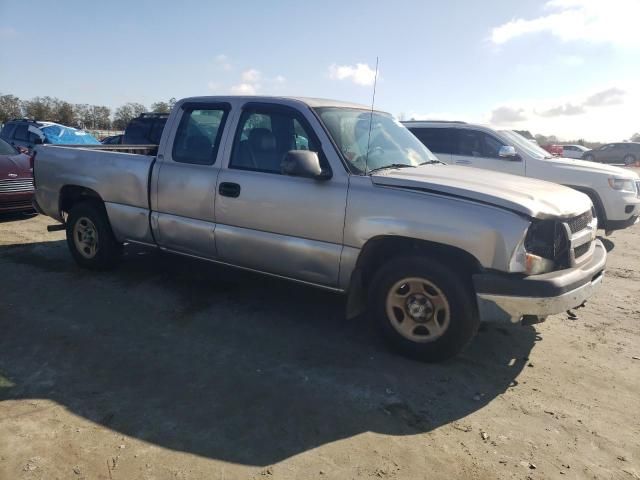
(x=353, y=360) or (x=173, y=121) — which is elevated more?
(x=173, y=121)

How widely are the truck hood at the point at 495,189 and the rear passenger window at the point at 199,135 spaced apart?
169 centimetres

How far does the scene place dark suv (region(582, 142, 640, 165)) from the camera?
106 ft

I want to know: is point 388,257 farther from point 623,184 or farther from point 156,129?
point 156,129

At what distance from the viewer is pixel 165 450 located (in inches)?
105

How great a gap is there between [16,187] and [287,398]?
7.69m

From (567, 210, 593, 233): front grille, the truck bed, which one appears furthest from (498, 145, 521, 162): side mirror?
the truck bed

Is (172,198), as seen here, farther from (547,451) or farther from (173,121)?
(547,451)

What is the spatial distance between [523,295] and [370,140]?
189cm

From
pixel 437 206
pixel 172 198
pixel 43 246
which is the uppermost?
pixel 437 206

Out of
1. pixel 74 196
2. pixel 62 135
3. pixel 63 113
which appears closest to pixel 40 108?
pixel 63 113

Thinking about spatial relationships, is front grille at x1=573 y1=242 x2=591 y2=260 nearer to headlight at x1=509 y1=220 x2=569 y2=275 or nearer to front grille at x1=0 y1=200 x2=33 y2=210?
headlight at x1=509 y1=220 x2=569 y2=275

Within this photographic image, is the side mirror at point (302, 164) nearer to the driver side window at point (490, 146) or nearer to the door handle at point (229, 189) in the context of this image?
the door handle at point (229, 189)

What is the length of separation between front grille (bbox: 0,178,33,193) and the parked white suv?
277 inches

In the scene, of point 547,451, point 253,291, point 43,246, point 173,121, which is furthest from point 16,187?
point 547,451
